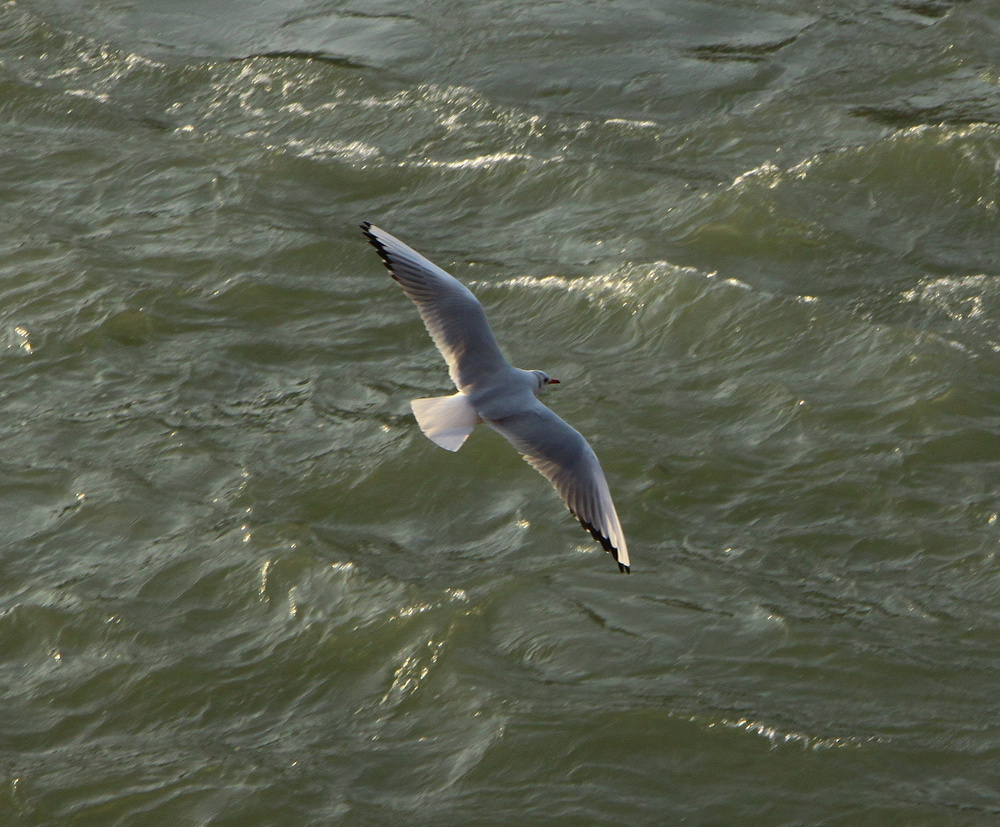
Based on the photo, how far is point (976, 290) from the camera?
855cm

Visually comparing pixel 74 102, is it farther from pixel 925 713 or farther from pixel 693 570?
pixel 925 713

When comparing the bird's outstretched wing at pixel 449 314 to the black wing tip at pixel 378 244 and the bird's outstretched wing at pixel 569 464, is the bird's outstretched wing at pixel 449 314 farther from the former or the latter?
the bird's outstretched wing at pixel 569 464

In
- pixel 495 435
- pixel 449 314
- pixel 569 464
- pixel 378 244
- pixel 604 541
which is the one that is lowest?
pixel 495 435

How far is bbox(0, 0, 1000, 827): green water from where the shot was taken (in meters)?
6.12

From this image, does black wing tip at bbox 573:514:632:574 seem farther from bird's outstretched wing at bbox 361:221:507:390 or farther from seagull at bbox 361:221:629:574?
bird's outstretched wing at bbox 361:221:507:390

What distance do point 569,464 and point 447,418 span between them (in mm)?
575

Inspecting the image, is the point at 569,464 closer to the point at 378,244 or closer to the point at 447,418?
the point at 447,418

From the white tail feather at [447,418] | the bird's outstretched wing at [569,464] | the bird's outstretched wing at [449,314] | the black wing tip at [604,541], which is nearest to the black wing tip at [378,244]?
the bird's outstretched wing at [449,314]

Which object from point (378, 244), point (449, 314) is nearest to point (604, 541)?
point (449, 314)

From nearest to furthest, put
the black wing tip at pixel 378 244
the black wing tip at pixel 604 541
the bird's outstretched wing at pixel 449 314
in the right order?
the black wing tip at pixel 604 541 < the bird's outstretched wing at pixel 449 314 < the black wing tip at pixel 378 244

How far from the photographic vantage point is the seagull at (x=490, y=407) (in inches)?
239

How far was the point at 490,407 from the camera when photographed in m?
6.41

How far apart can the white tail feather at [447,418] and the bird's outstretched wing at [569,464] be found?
0.11 metres

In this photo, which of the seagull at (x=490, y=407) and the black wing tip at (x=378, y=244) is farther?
the black wing tip at (x=378, y=244)
